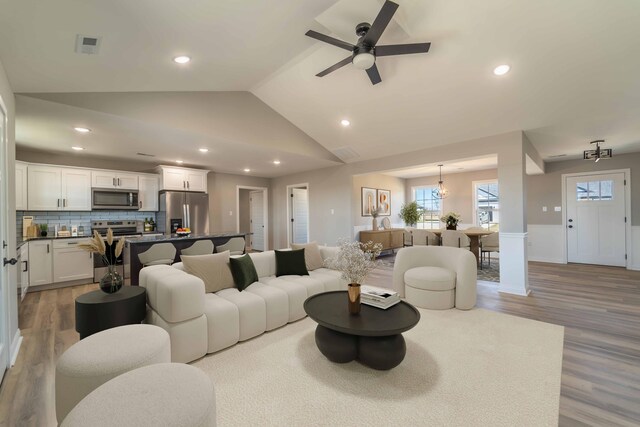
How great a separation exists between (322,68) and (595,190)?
6.91 meters

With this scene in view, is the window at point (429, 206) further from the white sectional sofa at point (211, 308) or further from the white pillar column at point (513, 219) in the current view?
the white sectional sofa at point (211, 308)

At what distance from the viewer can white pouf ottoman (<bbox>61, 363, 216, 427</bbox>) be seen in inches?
38.7

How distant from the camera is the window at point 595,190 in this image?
600 centimetres

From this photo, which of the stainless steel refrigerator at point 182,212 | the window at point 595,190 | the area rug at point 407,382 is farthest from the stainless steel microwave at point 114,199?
the window at point 595,190

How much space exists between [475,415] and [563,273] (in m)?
5.39

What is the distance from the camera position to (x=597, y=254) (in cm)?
610

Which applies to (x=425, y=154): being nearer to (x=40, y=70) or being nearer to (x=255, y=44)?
(x=255, y=44)

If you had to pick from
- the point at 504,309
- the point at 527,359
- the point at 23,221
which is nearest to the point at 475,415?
the point at 527,359

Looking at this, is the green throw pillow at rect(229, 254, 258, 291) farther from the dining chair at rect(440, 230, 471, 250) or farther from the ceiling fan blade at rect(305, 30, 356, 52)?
the dining chair at rect(440, 230, 471, 250)

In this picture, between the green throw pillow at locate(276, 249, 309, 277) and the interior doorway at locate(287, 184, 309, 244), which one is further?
the interior doorway at locate(287, 184, 309, 244)

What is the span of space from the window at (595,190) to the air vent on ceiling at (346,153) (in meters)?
5.32

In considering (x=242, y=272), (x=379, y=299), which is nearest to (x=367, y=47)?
(x=379, y=299)

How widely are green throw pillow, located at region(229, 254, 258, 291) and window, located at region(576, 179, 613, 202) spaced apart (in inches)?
302

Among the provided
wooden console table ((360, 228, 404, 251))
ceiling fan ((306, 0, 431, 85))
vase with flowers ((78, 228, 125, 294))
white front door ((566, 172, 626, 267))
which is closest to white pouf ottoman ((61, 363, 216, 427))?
vase with flowers ((78, 228, 125, 294))
